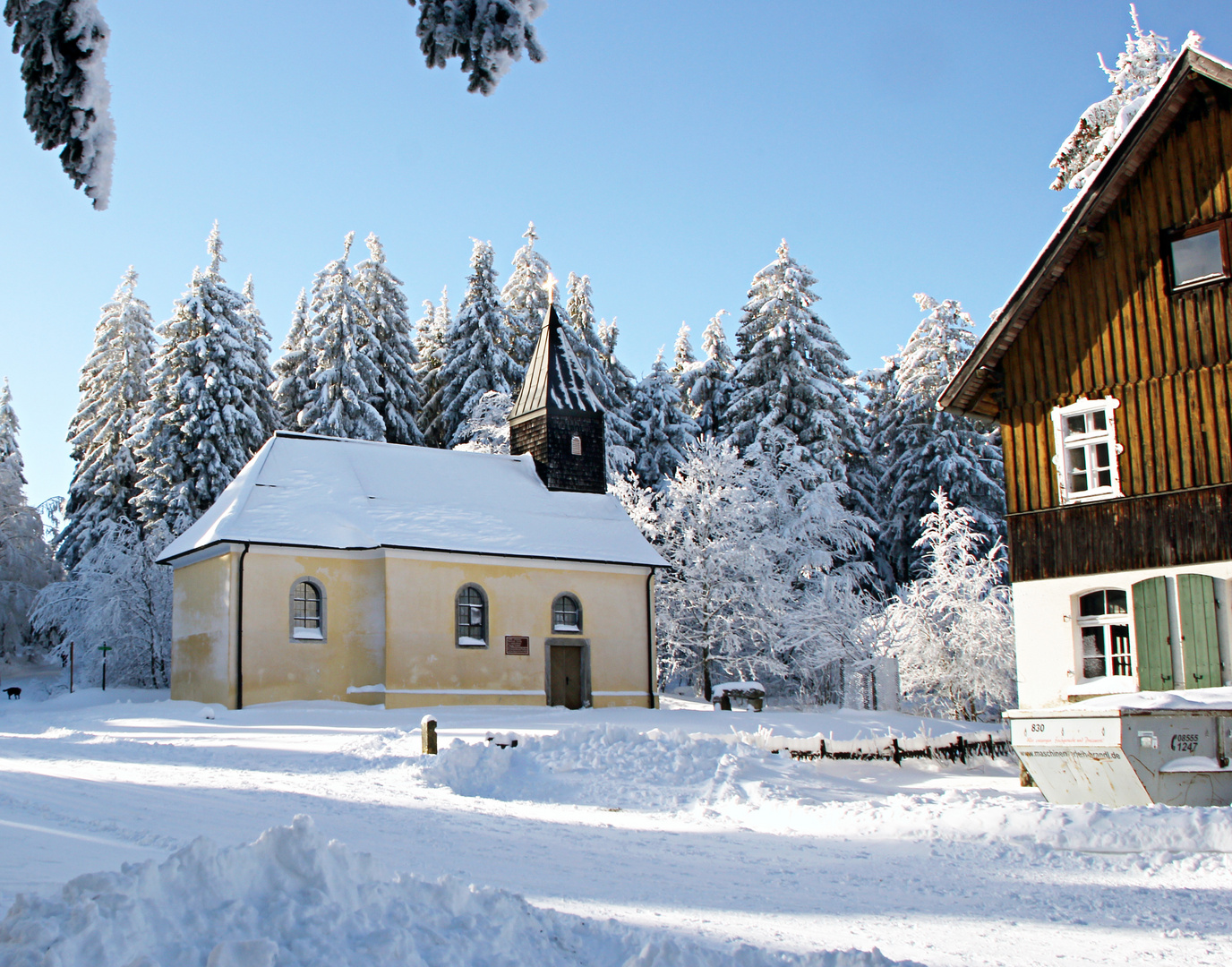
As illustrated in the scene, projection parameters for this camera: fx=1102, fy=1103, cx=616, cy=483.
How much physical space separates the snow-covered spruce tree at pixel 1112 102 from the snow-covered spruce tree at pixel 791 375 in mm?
20182

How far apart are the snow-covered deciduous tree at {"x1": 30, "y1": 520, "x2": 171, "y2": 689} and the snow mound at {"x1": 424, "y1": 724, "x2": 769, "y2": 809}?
26.2m

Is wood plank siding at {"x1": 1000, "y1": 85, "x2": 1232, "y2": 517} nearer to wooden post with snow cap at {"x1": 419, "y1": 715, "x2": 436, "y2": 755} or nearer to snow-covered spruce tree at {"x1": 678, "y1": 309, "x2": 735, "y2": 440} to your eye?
wooden post with snow cap at {"x1": 419, "y1": 715, "x2": 436, "y2": 755}

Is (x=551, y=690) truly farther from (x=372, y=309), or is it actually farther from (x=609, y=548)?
(x=372, y=309)

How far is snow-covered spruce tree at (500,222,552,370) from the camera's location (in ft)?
177

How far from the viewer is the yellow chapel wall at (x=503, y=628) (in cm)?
2772

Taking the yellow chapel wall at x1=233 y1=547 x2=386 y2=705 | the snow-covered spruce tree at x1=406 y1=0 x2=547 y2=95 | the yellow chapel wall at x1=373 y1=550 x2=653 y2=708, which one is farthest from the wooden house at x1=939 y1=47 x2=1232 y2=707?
the yellow chapel wall at x1=233 y1=547 x2=386 y2=705

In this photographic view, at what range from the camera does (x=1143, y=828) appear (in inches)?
404

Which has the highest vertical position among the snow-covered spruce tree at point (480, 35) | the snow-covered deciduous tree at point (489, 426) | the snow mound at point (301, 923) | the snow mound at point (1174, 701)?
the snow-covered deciduous tree at point (489, 426)

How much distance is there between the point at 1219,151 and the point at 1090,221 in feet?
6.27

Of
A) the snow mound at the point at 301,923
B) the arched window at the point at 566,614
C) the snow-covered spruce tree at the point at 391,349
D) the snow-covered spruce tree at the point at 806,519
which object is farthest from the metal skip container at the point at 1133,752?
the snow-covered spruce tree at the point at 391,349

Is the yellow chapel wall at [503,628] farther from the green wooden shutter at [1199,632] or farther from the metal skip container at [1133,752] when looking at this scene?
the metal skip container at [1133,752]

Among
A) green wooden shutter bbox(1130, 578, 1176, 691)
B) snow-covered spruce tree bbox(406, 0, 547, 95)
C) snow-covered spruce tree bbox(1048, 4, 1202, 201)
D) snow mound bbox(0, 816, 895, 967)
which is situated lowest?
snow mound bbox(0, 816, 895, 967)

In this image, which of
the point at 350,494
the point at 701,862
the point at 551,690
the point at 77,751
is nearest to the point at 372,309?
the point at 350,494

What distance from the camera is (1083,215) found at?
16750 millimetres
